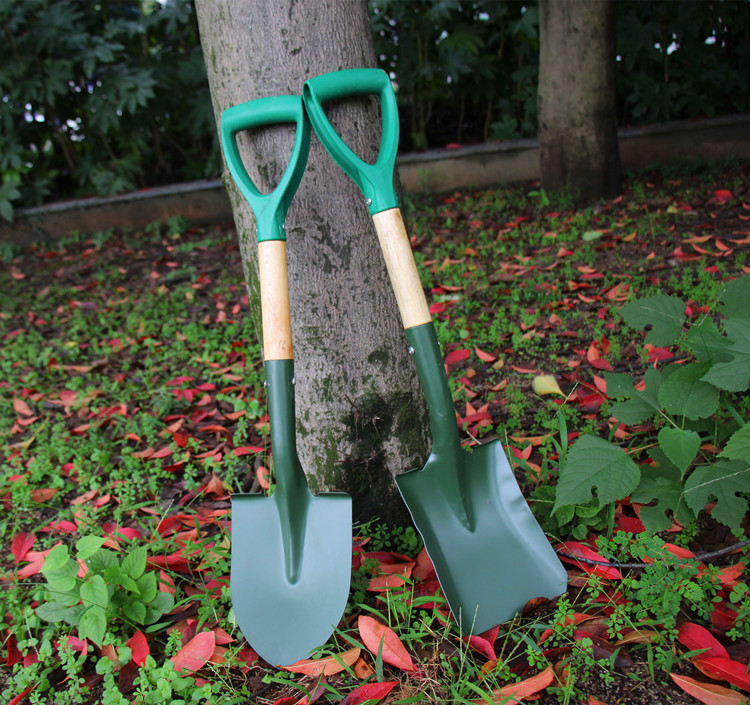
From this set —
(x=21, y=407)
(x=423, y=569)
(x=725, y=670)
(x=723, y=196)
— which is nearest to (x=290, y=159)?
Answer: (x=423, y=569)

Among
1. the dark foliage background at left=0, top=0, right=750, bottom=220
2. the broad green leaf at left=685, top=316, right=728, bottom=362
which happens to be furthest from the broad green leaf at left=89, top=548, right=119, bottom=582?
the dark foliage background at left=0, top=0, right=750, bottom=220

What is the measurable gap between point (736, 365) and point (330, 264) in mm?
941

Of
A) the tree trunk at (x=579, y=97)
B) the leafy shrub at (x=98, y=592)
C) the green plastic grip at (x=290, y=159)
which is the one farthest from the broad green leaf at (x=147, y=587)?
the tree trunk at (x=579, y=97)

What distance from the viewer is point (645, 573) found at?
1328 millimetres

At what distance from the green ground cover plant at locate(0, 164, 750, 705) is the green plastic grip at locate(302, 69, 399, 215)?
73 cm

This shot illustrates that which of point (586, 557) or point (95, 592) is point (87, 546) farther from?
point (586, 557)

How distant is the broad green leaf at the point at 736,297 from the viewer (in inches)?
57.8

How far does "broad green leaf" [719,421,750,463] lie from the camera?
48.5 inches

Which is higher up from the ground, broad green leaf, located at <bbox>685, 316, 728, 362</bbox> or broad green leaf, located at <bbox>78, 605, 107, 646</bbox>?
broad green leaf, located at <bbox>685, 316, 728, 362</bbox>

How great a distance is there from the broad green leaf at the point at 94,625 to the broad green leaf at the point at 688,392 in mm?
1351

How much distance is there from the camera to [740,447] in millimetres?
1243

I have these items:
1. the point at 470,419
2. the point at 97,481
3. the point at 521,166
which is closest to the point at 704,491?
the point at 470,419

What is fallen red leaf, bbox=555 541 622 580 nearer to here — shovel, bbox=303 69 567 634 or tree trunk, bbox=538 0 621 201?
shovel, bbox=303 69 567 634

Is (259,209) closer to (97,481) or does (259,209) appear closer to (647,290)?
(97,481)
